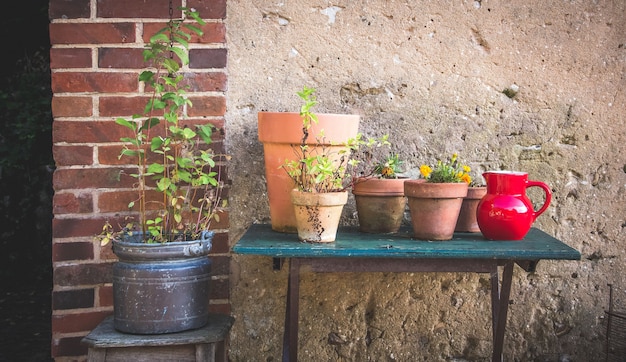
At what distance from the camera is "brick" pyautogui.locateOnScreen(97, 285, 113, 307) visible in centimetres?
221

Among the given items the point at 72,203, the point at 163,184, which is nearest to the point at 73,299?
the point at 72,203

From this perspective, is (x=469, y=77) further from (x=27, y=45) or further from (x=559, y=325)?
(x=27, y=45)

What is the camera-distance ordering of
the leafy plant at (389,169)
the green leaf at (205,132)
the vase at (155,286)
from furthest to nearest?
1. the leafy plant at (389,169)
2. the green leaf at (205,132)
3. the vase at (155,286)

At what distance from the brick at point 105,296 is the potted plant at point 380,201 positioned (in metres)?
0.99

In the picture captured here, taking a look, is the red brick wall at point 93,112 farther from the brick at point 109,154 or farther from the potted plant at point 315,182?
the potted plant at point 315,182

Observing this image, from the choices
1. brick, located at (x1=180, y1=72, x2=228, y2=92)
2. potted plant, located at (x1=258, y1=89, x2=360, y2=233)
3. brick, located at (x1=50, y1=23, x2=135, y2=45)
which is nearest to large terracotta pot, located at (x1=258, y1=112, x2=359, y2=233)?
potted plant, located at (x1=258, y1=89, x2=360, y2=233)

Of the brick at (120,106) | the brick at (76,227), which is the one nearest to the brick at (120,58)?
the brick at (120,106)

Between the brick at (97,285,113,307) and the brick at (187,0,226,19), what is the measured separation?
1.09 metres

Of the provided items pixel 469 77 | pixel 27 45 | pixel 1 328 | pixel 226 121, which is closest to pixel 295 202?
pixel 226 121

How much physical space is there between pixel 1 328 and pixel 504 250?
114 inches

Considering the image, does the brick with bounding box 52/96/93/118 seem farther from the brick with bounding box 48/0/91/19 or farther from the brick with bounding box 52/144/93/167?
the brick with bounding box 48/0/91/19

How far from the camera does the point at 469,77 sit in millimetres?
2342

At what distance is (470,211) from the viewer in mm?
2158

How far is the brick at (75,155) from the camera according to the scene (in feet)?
7.09
